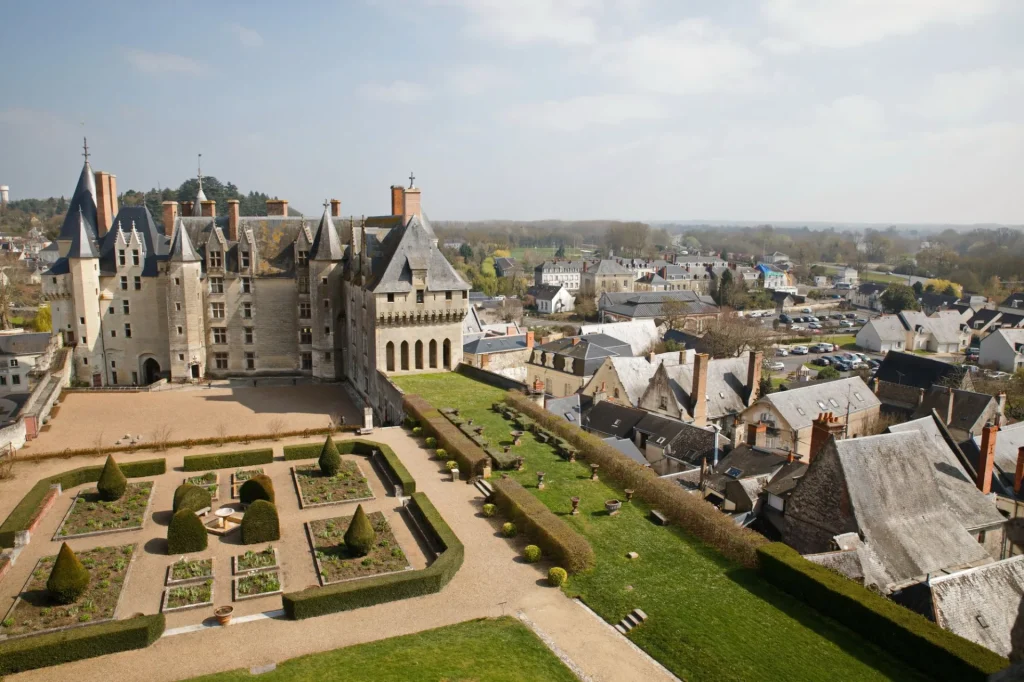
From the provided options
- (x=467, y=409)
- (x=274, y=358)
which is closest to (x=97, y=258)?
(x=274, y=358)

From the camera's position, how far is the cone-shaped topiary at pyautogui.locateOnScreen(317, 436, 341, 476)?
90.0 ft

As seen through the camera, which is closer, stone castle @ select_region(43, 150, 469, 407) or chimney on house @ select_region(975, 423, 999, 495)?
chimney on house @ select_region(975, 423, 999, 495)

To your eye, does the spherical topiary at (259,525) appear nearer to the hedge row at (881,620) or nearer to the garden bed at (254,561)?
the garden bed at (254,561)

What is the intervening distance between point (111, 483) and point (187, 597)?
8429mm

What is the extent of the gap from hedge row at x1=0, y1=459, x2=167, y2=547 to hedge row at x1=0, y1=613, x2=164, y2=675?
6.52m

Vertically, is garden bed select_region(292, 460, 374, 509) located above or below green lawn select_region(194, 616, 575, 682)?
above

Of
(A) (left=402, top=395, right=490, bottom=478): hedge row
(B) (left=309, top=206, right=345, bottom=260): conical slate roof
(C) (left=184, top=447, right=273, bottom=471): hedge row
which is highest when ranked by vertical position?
(B) (left=309, top=206, right=345, bottom=260): conical slate roof

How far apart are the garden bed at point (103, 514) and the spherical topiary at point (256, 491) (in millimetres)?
3154

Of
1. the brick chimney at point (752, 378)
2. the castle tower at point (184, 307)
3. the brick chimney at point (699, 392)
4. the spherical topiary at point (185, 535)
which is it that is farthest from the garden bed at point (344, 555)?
the brick chimney at point (752, 378)

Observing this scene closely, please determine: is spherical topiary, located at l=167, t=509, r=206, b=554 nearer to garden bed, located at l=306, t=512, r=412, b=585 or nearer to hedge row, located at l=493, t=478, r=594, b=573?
garden bed, located at l=306, t=512, r=412, b=585

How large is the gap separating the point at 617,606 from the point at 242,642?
903 cm

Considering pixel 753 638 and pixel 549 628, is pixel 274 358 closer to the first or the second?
pixel 549 628

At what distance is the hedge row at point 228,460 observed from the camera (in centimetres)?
2852

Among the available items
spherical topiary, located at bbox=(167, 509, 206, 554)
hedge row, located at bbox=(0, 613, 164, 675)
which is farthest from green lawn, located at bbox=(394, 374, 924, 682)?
spherical topiary, located at bbox=(167, 509, 206, 554)
